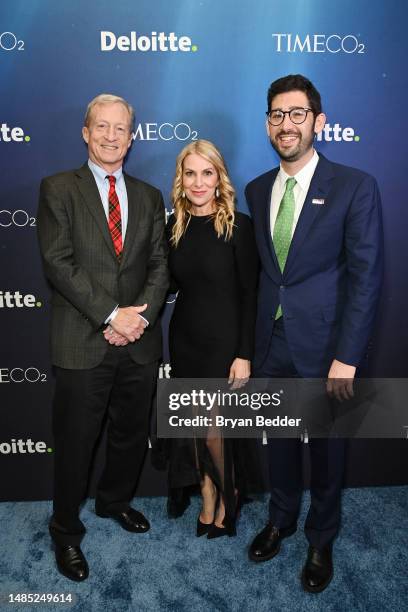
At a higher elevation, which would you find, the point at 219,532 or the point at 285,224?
the point at 285,224

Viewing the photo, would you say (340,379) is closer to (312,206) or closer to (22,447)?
(312,206)

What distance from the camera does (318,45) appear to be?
8.68 feet

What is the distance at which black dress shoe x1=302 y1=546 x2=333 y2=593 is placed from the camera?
2.41 meters

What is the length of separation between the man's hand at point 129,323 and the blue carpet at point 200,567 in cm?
113

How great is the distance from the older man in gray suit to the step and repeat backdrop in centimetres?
30

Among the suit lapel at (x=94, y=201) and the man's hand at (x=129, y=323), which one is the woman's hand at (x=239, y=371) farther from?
the suit lapel at (x=94, y=201)

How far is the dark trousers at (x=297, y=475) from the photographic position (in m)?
2.46

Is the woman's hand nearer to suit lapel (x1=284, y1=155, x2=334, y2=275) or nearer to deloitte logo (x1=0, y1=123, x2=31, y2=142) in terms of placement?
suit lapel (x1=284, y1=155, x2=334, y2=275)

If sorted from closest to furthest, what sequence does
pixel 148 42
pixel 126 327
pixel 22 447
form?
pixel 126 327 < pixel 148 42 < pixel 22 447

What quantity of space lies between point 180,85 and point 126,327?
4.14 ft

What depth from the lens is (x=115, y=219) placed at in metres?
2.41

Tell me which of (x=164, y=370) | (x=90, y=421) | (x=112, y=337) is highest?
(x=112, y=337)

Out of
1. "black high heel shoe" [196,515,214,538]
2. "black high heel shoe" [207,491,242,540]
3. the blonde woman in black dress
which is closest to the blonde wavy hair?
the blonde woman in black dress

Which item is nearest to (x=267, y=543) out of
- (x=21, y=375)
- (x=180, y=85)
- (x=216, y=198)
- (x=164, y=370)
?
(x=164, y=370)
